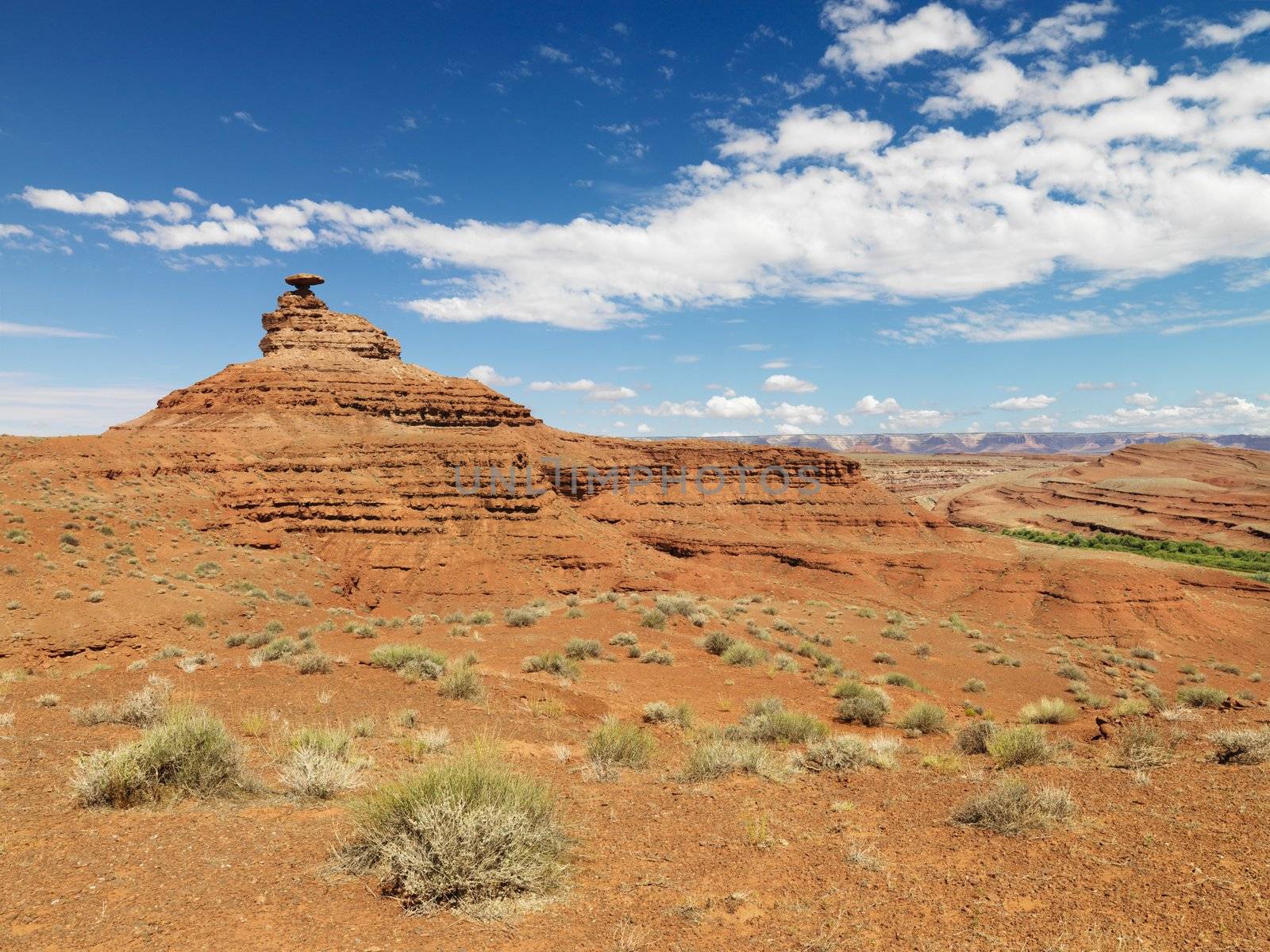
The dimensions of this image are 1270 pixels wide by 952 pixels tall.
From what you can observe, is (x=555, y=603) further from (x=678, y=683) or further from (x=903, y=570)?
(x=903, y=570)

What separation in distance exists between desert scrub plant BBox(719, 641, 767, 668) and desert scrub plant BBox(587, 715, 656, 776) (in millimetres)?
9293

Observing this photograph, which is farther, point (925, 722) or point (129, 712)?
point (925, 722)

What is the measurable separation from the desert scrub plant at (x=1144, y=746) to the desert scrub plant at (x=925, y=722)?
2.94m

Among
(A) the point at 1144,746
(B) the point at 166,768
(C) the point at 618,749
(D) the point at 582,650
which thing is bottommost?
(D) the point at 582,650

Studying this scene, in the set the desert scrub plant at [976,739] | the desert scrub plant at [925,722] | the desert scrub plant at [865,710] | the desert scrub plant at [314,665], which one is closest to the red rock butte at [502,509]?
the desert scrub plant at [314,665]

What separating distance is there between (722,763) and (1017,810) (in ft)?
9.71

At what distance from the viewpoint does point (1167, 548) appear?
60906mm

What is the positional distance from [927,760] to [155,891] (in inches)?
313

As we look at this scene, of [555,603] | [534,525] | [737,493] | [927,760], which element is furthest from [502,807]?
[737,493]

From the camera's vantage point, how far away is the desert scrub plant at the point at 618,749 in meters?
7.98

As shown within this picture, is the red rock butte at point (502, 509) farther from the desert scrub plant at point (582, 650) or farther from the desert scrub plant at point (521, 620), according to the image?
the desert scrub plant at point (582, 650)

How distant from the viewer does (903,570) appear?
38.4 metres

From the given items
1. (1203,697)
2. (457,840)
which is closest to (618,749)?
(457,840)

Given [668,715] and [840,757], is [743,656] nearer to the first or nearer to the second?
[668,715]
